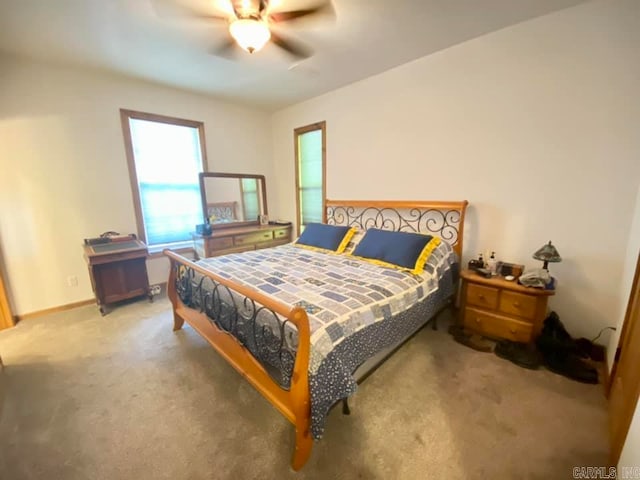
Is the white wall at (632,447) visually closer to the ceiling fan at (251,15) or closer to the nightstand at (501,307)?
the nightstand at (501,307)

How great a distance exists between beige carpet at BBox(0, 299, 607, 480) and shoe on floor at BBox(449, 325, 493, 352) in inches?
3.8

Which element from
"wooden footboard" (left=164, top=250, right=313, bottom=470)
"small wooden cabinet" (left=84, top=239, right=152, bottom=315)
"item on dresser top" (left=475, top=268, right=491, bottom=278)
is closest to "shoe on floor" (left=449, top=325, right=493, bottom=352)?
"item on dresser top" (left=475, top=268, right=491, bottom=278)

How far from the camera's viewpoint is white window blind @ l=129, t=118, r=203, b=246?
3.52m

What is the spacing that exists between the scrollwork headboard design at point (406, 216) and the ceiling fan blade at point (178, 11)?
2377 millimetres

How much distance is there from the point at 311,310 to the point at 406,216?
206 centimetres

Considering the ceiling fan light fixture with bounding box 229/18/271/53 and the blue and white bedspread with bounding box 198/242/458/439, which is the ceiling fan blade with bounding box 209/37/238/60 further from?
the blue and white bedspread with bounding box 198/242/458/439

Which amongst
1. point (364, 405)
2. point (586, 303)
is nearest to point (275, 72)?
point (364, 405)

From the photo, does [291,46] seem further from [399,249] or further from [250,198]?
[250,198]

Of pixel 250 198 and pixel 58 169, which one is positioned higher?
pixel 58 169

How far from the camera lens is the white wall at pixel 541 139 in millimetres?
1939

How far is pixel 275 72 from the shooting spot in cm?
306

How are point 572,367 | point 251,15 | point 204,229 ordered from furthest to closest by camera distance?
point 204,229 < point 572,367 < point 251,15

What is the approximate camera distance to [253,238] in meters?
4.09

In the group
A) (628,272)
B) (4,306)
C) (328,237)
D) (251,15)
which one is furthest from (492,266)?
(4,306)
